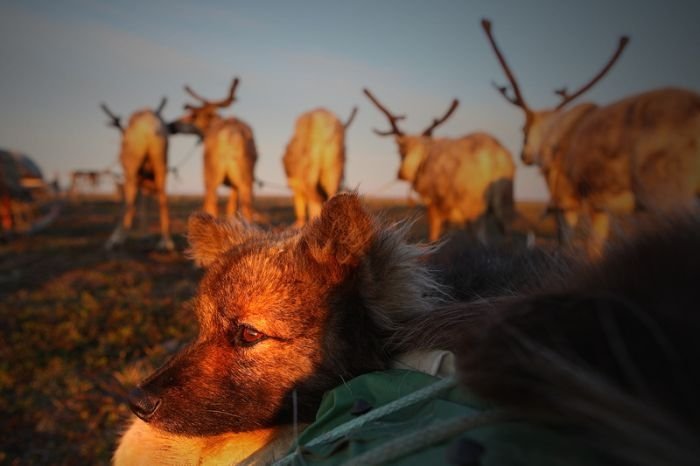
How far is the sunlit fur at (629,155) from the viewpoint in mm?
6172

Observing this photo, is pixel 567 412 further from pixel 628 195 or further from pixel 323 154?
pixel 323 154

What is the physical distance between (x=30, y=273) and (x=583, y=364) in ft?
46.3

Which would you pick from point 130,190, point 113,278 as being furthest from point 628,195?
point 130,190

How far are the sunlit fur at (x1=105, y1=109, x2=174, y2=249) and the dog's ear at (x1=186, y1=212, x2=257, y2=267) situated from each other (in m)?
13.2

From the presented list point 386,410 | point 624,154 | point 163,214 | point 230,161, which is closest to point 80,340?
point 386,410

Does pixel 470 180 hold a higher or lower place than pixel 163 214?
higher

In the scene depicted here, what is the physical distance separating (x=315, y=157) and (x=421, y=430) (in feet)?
40.6

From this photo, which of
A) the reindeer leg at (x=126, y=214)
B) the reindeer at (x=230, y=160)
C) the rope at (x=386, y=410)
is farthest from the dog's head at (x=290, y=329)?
the reindeer leg at (x=126, y=214)

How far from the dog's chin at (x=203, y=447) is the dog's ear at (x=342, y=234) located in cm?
81

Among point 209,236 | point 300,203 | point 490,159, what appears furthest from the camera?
point 300,203

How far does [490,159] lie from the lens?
11.7m

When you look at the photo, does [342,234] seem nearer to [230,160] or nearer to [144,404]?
[144,404]

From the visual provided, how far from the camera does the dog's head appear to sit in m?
2.14

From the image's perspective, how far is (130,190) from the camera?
53.7ft
